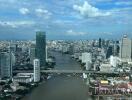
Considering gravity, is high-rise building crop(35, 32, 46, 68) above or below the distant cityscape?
above

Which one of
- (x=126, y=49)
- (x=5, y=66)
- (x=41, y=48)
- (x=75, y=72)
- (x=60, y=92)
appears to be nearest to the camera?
(x=60, y=92)

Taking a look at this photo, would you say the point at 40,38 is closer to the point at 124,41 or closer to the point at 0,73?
the point at 124,41

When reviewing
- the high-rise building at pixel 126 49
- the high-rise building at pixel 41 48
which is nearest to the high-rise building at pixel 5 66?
the high-rise building at pixel 41 48

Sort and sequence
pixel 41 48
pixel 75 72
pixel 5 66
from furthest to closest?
pixel 41 48
pixel 75 72
pixel 5 66

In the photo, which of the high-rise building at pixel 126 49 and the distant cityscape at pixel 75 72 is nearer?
the distant cityscape at pixel 75 72

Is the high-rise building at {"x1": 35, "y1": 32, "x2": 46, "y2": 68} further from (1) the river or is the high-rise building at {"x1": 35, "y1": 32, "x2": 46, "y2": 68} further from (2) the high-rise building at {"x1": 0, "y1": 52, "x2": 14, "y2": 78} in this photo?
(1) the river

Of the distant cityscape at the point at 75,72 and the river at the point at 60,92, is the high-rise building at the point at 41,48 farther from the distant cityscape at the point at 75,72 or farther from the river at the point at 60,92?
the river at the point at 60,92

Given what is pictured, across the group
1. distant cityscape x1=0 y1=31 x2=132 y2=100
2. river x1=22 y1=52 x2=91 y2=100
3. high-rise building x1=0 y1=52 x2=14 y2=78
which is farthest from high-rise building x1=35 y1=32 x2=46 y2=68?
river x1=22 y1=52 x2=91 y2=100

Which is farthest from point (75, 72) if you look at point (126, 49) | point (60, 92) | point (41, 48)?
point (126, 49)

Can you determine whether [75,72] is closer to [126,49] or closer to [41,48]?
[41,48]
